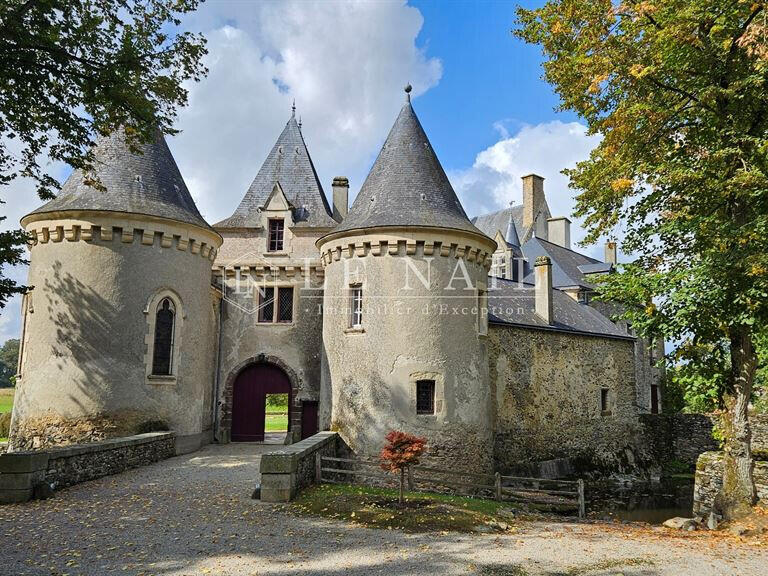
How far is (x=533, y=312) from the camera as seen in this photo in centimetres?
2211

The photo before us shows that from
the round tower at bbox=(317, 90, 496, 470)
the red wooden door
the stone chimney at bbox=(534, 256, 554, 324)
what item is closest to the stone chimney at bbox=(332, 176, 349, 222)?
the round tower at bbox=(317, 90, 496, 470)

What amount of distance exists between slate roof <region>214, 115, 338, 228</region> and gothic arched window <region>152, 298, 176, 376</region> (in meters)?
4.59

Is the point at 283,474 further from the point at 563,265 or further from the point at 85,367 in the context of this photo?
the point at 563,265

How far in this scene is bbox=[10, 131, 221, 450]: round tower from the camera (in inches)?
574

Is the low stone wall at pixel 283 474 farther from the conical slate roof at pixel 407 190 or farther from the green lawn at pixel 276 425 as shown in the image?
the green lawn at pixel 276 425

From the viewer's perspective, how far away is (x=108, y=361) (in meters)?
14.8

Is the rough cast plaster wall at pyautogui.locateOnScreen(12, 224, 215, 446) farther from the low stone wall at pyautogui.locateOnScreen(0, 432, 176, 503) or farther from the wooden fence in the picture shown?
the wooden fence

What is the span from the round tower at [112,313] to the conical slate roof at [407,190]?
187 inches

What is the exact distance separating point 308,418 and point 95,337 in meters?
6.75

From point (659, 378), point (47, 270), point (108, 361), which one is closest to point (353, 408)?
point (108, 361)

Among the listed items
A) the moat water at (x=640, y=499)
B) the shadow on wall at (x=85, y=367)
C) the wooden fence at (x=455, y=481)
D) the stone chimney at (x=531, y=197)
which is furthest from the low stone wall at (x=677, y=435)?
the shadow on wall at (x=85, y=367)

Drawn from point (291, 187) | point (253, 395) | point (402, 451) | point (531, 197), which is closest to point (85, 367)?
point (253, 395)

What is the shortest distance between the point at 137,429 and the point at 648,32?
46.5 ft

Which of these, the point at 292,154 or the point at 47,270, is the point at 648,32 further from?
the point at 47,270
